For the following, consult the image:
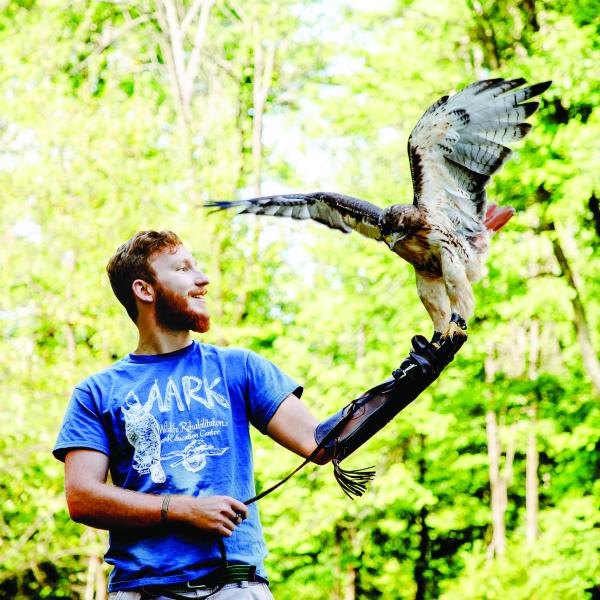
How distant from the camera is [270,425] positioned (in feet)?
7.46

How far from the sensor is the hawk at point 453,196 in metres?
2.91

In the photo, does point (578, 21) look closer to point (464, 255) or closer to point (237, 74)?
point (464, 255)

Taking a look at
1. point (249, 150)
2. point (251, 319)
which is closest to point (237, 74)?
point (249, 150)

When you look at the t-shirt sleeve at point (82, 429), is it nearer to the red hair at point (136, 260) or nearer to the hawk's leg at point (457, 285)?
the red hair at point (136, 260)

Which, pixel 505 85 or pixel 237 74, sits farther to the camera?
pixel 237 74

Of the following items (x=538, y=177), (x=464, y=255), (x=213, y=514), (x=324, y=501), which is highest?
(x=538, y=177)

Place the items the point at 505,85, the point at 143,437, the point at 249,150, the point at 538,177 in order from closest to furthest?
the point at 143,437 → the point at 505,85 → the point at 538,177 → the point at 249,150

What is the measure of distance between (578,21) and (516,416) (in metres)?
5.20

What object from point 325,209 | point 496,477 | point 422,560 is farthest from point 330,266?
point 325,209

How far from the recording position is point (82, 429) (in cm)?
216

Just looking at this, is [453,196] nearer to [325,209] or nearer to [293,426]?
[325,209]

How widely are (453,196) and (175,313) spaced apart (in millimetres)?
1397

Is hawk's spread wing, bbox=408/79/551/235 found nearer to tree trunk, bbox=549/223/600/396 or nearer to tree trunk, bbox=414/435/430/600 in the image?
tree trunk, bbox=549/223/600/396

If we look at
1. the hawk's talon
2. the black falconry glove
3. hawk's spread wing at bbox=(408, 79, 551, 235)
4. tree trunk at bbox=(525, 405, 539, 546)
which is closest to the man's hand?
the black falconry glove
